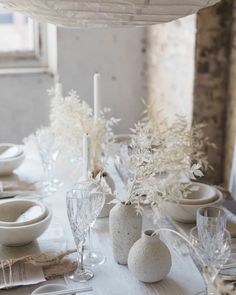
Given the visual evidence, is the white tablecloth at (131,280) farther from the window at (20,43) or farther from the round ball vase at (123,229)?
the window at (20,43)

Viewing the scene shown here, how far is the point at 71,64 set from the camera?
286 cm

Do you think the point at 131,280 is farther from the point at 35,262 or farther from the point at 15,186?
the point at 15,186

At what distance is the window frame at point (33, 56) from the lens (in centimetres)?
299

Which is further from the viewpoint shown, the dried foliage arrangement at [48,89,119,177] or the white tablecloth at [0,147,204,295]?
the dried foliage arrangement at [48,89,119,177]

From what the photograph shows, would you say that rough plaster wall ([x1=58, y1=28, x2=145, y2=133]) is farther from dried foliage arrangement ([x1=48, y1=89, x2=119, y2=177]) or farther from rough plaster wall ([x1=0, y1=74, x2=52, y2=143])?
dried foliage arrangement ([x1=48, y1=89, x2=119, y2=177])

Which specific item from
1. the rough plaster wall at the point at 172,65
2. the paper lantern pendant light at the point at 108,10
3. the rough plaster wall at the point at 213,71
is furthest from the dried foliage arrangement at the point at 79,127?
the rough plaster wall at the point at 213,71

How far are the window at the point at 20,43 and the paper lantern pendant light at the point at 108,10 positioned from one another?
1772 mm

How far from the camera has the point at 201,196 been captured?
1626 millimetres

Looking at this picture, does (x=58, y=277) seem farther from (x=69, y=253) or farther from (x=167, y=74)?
(x=167, y=74)

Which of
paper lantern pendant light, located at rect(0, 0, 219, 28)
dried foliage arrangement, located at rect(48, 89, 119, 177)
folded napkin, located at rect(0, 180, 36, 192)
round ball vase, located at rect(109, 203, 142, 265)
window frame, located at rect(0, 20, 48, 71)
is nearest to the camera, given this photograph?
paper lantern pendant light, located at rect(0, 0, 219, 28)

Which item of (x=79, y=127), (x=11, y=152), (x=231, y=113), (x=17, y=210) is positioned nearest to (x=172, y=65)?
(x=231, y=113)

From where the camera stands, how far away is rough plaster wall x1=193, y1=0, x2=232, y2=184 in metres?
2.51

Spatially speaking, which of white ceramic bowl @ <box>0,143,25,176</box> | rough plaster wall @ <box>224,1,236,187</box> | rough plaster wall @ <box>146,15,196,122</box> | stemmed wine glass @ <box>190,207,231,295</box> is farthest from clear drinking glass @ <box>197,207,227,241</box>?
rough plaster wall @ <box>224,1,236,187</box>

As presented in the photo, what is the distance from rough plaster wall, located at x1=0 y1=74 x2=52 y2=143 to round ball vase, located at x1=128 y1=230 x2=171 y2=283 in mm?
1810
